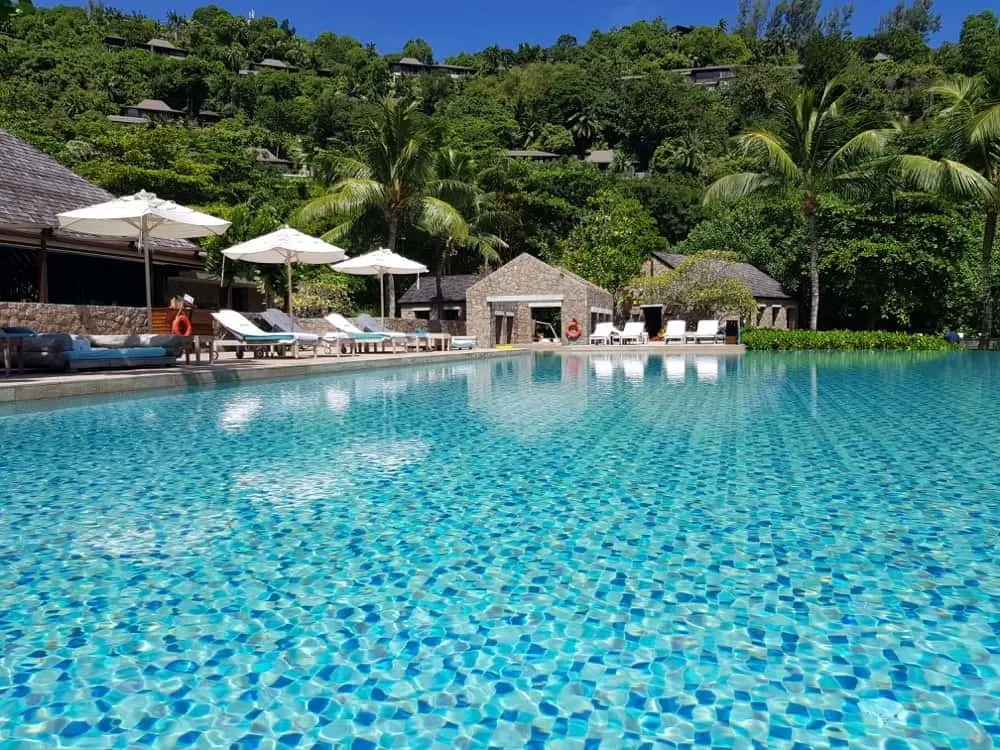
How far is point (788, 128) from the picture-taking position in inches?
1062

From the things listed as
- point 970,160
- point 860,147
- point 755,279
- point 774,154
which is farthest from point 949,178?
point 755,279

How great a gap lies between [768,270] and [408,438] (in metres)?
32.1

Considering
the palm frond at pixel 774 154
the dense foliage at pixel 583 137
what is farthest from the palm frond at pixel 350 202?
the palm frond at pixel 774 154

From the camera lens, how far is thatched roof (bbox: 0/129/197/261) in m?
13.9

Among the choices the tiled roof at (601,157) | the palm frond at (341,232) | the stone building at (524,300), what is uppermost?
the tiled roof at (601,157)

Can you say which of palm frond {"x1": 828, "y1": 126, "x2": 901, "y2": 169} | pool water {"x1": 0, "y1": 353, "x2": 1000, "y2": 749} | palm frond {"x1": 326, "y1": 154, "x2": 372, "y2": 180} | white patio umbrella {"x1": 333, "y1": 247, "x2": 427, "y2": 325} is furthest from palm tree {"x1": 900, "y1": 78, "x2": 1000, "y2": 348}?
pool water {"x1": 0, "y1": 353, "x2": 1000, "y2": 749}

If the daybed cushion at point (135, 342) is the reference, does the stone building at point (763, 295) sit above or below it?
above

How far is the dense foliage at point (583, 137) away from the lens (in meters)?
27.9

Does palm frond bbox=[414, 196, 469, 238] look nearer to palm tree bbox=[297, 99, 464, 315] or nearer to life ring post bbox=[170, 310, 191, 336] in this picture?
palm tree bbox=[297, 99, 464, 315]

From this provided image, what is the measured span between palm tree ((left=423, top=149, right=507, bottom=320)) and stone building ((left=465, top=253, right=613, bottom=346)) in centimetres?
260

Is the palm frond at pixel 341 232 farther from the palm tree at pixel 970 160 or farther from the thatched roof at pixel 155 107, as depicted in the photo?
the thatched roof at pixel 155 107

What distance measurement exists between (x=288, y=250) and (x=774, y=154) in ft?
60.1

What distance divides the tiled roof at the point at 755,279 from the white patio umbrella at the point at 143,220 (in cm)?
2505

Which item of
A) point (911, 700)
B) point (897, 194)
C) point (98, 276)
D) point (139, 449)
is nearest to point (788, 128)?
point (897, 194)
